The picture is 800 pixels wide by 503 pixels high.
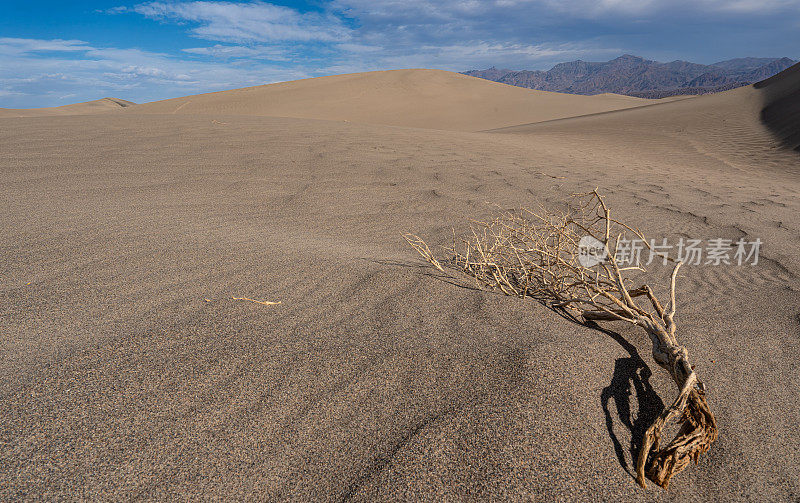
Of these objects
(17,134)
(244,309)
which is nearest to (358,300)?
(244,309)

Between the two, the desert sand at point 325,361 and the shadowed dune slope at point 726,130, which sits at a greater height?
the desert sand at point 325,361

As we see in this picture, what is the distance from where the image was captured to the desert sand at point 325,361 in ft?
3.16

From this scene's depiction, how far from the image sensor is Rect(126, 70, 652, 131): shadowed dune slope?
21.0 meters

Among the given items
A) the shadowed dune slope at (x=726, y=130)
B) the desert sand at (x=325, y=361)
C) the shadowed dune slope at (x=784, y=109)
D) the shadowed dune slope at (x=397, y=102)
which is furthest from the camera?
the shadowed dune slope at (x=397, y=102)

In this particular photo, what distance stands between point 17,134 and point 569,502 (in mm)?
6312

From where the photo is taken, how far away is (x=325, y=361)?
1318 millimetres

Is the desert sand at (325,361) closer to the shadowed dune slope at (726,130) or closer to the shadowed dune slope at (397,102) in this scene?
the shadowed dune slope at (726,130)

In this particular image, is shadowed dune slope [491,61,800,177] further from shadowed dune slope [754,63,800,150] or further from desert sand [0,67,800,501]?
desert sand [0,67,800,501]

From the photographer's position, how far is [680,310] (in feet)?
6.65

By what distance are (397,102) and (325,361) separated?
78.6ft

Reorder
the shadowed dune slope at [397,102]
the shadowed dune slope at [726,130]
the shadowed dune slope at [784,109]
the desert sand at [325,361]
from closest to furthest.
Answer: the desert sand at [325,361]
the shadowed dune slope at [726,130]
the shadowed dune slope at [784,109]
the shadowed dune slope at [397,102]

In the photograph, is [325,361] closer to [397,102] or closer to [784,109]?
[784,109]

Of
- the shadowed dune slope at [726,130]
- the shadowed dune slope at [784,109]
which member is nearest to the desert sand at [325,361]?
the shadowed dune slope at [726,130]

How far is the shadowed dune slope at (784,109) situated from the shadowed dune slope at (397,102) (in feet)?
27.3
